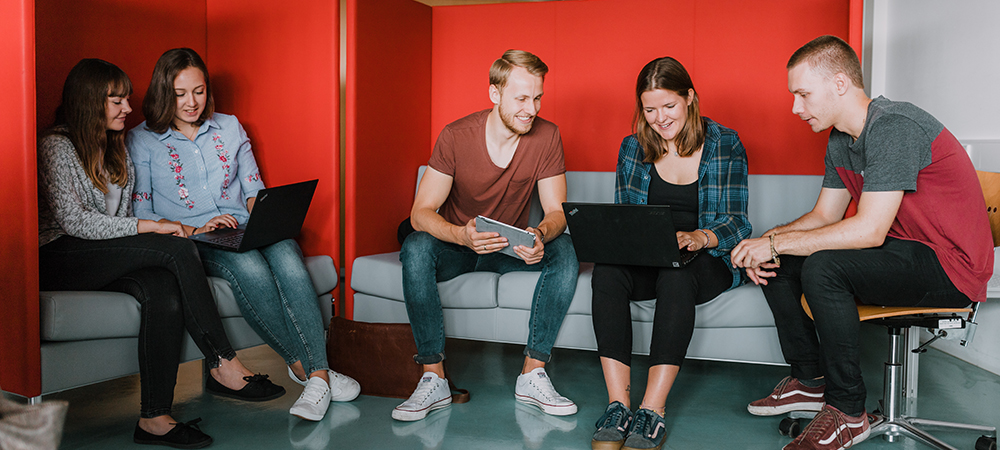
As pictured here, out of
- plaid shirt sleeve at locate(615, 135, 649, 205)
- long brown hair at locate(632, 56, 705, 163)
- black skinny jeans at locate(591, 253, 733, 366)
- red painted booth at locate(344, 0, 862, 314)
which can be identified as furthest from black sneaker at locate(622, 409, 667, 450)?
red painted booth at locate(344, 0, 862, 314)

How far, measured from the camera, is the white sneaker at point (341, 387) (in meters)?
2.32

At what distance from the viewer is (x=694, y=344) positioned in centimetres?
224

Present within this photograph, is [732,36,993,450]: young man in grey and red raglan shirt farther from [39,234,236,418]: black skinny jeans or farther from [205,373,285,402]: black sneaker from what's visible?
[39,234,236,418]: black skinny jeans

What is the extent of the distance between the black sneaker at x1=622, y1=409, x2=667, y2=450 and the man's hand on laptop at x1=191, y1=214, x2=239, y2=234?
1605 mm

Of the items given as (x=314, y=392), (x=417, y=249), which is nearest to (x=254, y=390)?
(x=314, y=392)

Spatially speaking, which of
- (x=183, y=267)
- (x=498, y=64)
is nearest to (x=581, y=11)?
(x=498, y=64)

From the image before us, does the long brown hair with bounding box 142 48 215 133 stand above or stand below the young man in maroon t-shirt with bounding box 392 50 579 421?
above

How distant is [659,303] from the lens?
203 cm

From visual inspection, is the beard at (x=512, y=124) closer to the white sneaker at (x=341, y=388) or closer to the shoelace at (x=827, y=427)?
the white sneaker at (x=341, y=388)

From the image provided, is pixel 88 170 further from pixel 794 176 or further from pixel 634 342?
pixel 794 176

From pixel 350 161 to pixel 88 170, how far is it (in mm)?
956

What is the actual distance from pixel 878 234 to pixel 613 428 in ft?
2.87

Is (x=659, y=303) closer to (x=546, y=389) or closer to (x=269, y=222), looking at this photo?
(x=546, y=389)

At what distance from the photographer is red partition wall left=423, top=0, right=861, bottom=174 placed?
307 centimetres
